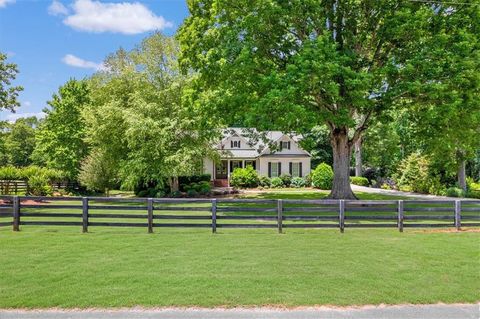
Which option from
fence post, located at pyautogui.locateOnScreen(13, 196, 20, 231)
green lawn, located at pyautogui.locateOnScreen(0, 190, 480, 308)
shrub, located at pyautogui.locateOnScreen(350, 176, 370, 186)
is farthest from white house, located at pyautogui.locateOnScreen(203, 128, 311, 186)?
green lawn, located at pyautogui.locateOnScreen(0, 190, 480, 308)

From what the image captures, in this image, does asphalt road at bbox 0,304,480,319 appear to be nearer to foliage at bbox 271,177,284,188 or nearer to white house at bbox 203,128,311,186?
foliage at bbox 271,177,284,188

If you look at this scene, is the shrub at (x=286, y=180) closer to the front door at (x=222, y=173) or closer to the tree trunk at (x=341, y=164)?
the front door at (x=222, y=173)

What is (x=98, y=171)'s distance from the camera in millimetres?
27797

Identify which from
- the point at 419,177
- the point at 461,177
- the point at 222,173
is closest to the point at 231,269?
the point at 461,177

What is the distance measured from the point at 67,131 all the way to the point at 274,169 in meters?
22.7

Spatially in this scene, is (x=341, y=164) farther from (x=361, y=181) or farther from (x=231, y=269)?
(x=361, y=181)

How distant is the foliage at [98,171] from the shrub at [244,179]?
12743 millimetres

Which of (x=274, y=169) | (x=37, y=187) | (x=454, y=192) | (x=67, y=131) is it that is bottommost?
(x=454, y=192)

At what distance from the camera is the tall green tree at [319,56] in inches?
658

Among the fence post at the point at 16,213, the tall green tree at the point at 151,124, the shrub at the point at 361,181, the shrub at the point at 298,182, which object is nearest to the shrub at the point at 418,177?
the shrub at the point at 361,181

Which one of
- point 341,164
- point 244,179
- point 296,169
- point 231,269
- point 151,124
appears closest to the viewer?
point 231,269

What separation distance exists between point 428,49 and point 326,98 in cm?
512

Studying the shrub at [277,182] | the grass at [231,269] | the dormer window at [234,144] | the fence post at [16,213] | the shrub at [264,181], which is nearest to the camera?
the grass at [231,269]

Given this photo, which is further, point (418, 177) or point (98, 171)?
point (418, 177)
